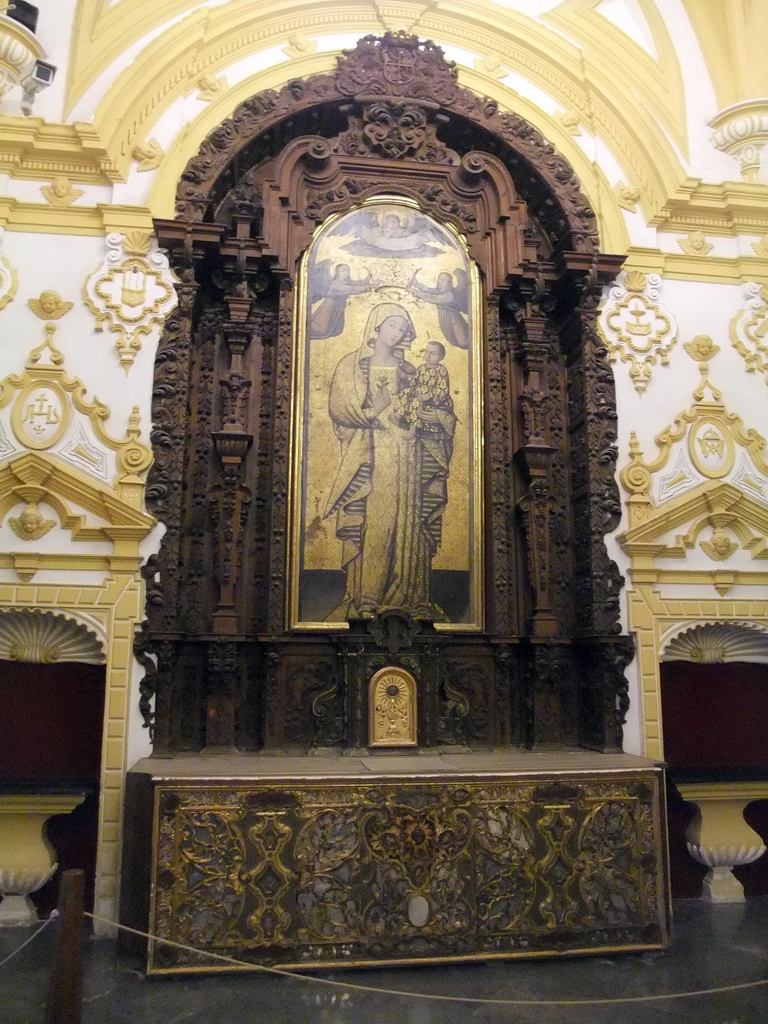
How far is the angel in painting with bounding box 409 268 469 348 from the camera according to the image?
6676mm

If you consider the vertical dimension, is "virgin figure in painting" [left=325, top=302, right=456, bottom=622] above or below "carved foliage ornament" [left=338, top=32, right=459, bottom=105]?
below

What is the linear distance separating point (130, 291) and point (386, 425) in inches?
→ 86.7

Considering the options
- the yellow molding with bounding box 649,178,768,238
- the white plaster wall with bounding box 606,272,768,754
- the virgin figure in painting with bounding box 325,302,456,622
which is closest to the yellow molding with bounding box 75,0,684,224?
the yellow molding with bounding box 649,178,768,238

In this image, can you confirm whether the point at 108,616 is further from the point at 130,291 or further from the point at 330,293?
the point at 330,293

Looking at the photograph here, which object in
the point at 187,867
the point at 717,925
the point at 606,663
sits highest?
the point at 606,663

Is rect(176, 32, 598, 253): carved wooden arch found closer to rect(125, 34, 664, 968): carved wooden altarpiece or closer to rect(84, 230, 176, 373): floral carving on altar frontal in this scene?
rect(125, 34, 664, 968): carved wooden altarpiece

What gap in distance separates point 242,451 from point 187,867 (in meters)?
2.85

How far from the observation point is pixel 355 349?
21.4ft

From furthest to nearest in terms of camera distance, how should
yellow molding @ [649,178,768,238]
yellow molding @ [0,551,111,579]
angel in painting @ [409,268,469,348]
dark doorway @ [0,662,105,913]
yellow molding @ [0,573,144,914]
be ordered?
yellow molding @ [649,178,768,238], angel in painting @ [409,268,469,348], dark doorway @ [0,662,105,913], yellow molding @ [0,551,111,579], yellow molding @ [0,573,144,914]

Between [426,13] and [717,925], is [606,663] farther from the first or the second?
[426,13]

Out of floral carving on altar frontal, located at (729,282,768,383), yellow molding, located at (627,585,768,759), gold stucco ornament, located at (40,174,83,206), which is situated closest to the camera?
yellow molding, located at (627,585,768,759)

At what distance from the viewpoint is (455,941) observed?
4738mm

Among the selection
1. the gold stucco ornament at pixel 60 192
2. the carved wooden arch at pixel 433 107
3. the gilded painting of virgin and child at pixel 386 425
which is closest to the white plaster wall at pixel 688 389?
the carved wooden arch at pixel 433 107

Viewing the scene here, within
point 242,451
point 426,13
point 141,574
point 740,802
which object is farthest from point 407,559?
point 426,13
